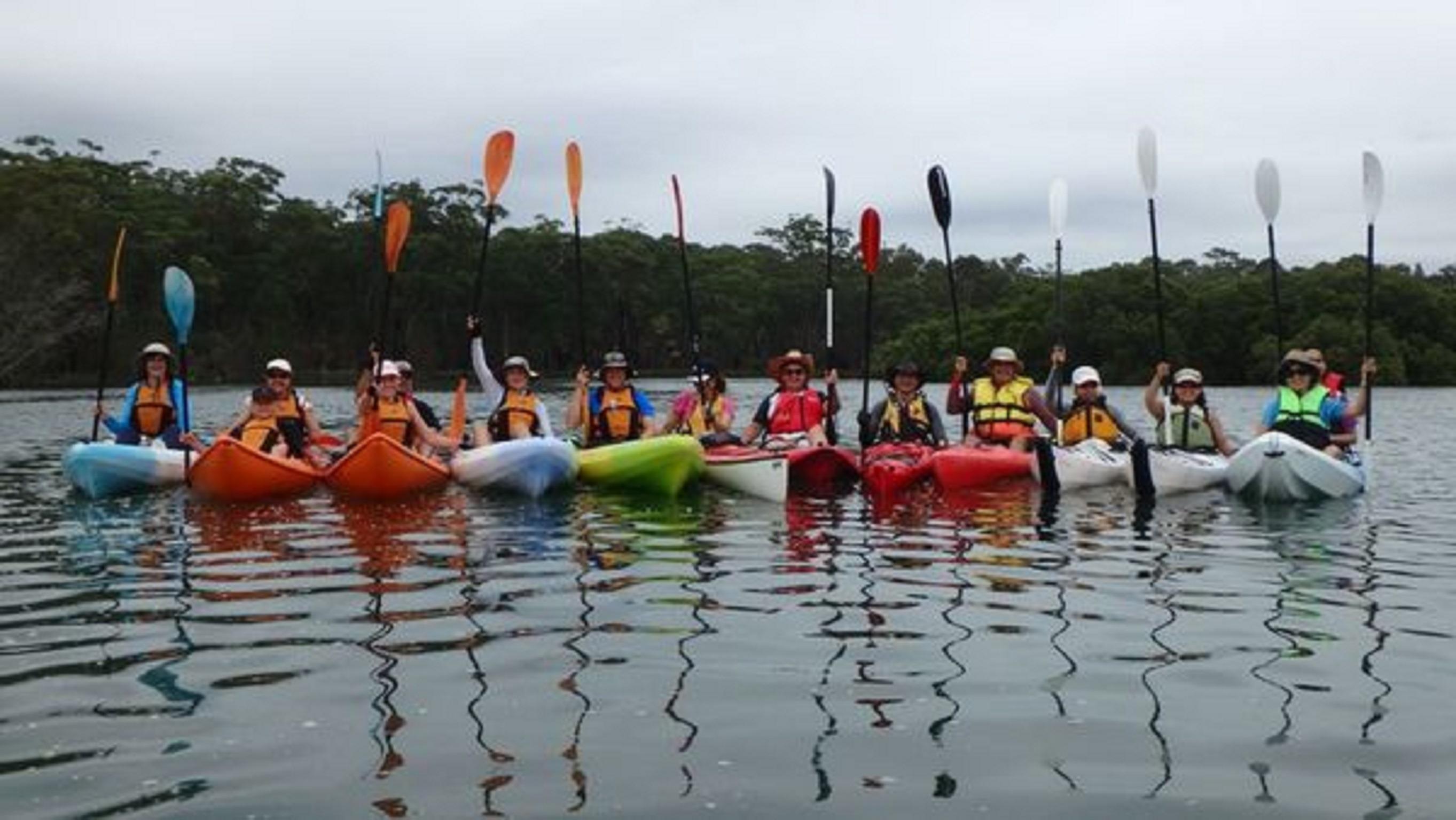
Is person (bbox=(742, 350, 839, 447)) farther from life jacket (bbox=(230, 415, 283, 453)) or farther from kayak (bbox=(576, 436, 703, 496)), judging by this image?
life jacket (bbox=(230, 415, 283, 453))

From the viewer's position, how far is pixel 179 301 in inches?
504

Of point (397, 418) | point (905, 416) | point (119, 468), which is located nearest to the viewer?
point (119, 468)

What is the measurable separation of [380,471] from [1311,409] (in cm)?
846

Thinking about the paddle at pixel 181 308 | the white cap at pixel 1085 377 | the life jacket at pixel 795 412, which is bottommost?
the life jacket at pixel 795 412

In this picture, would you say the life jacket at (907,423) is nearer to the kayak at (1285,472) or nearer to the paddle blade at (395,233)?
the kayak at (1285,472)

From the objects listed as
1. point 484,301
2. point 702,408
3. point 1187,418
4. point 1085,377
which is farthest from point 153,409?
point 484,301

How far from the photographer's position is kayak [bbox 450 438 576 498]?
11.5m

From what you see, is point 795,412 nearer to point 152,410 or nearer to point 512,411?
point 512,411

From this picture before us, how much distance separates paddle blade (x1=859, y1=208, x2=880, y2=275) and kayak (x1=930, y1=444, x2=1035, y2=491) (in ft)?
7.72

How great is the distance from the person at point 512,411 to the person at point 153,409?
9.44ft

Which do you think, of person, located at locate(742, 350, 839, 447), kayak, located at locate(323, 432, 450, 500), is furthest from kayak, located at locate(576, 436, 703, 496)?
kayak, located at locate(323, 432, 450, 500)

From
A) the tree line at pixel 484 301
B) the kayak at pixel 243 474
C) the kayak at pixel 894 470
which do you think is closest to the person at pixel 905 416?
the kayak at pixel 894 470

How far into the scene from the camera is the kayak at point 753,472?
11.4 m

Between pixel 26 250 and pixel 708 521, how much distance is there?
1957 inches
